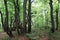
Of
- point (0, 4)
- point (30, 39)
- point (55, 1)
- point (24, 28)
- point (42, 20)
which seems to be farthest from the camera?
point (42, 20)

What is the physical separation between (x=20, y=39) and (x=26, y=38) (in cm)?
55

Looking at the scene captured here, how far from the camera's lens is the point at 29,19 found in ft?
67.8

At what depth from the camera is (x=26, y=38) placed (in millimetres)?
15125

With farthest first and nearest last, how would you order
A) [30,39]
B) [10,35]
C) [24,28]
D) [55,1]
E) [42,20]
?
[42,20], [55,1], [24,28], [10,35], [30,39]

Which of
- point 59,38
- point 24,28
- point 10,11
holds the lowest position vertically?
point 59,38

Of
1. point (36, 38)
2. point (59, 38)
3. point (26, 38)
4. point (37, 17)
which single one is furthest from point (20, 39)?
point (37, 17)

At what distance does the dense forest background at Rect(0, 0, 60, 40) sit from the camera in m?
16.6

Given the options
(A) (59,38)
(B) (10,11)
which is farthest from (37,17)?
(A) (59,38)

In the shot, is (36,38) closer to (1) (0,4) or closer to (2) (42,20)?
(1) (0,4)

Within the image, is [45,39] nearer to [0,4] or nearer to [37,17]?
[0,4]

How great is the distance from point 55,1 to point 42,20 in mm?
17432

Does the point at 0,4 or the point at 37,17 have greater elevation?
the point at 0,4

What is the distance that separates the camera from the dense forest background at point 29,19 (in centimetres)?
1656

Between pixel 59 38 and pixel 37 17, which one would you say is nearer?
pixel 59 38
